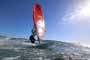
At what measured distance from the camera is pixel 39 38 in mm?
33375

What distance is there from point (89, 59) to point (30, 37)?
91.7 ft

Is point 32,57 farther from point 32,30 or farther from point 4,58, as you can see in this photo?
point 32,30

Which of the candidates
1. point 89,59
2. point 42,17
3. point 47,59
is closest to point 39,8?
point 42,17

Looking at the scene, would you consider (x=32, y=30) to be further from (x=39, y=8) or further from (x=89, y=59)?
(x=89, y=59)

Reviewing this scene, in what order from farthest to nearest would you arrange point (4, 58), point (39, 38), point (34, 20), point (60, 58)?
point (60, 58), point (4, 58), point (39, 38), point (34, 20)

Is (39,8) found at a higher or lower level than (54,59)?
higher

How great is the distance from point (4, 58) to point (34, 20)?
23.0 meters

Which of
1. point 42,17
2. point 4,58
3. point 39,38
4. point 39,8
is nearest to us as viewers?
point 39,38

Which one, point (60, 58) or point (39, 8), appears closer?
point (39, 8)

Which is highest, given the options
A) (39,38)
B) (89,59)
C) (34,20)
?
(34,20)

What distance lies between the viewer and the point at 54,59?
2090 inches

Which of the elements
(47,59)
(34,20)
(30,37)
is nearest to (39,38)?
(30,37)

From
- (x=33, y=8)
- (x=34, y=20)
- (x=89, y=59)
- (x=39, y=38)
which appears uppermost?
(x=33, y=8)

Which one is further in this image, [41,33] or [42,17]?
[42,17]
